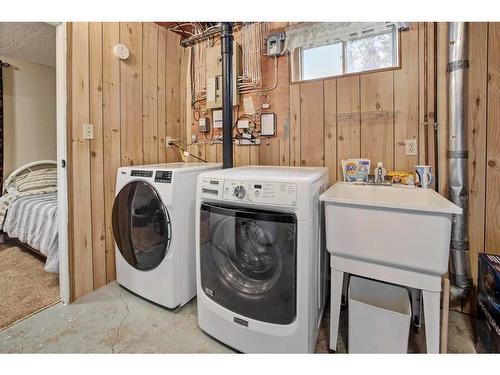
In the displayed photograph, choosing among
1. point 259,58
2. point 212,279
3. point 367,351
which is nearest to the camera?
point 367,351

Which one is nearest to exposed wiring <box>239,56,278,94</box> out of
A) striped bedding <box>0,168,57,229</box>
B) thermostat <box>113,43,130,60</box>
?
thermostat <box>113,43,130,60</box>

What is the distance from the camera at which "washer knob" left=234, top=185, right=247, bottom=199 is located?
1193 millimetres

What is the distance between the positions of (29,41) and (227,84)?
7.50 feet

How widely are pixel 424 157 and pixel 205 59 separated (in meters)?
2.05

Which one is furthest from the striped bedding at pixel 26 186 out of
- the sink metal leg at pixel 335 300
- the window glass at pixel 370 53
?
the window glass at pixel 370 53

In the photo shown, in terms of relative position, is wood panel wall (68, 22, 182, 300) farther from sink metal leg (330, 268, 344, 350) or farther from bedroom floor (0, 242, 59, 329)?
sink metal leg (330, 268, 344, 350)

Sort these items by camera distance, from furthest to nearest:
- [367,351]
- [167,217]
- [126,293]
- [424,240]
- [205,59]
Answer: [205,59] → [126,293] → [167,217] → [367,351] → [424,240]

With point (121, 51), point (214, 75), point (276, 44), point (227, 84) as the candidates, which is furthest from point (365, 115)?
point (121, 51)

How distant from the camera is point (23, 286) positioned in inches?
77.4

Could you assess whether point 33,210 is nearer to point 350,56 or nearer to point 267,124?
point 267,124

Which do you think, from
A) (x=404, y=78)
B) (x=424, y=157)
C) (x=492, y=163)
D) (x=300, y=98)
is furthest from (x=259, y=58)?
(x=492, y=163)

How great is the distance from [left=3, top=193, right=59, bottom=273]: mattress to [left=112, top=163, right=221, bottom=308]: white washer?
53cm
